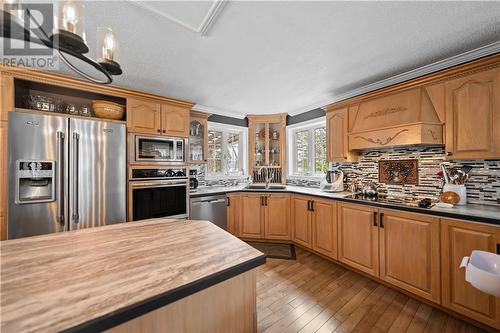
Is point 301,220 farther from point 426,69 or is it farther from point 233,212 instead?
point 426,69

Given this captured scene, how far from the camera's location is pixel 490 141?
5.74 ft

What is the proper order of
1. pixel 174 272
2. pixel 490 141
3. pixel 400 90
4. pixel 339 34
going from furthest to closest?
pixel 400 90, pixel 490 141, pixel 339 34, pixel 174 272

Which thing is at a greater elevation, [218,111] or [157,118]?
[218,111]

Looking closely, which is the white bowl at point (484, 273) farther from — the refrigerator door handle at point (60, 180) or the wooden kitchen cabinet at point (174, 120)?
the refrigerator door handle at point (60, 180)

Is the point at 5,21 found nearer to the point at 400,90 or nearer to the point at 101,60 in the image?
the point at 101,60

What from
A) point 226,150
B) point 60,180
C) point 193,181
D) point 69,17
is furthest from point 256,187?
point 69,17

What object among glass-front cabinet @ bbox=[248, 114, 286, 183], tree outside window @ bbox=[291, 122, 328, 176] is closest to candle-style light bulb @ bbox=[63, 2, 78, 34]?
glass-front cabinet @ bbox=[248, 114, 286, 183]

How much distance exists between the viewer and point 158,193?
105 inches

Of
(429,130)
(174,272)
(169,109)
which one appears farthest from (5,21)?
(429,130)

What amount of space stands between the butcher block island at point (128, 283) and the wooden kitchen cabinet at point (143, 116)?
1727 mm

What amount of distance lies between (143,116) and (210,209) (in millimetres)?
1644

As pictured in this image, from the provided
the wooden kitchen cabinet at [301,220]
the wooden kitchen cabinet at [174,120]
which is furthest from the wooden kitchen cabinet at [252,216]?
the wooden kitchen cabinet at [174,120]

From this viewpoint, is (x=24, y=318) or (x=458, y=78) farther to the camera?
(x=458, y=78)

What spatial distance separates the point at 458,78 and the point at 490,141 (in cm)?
65
